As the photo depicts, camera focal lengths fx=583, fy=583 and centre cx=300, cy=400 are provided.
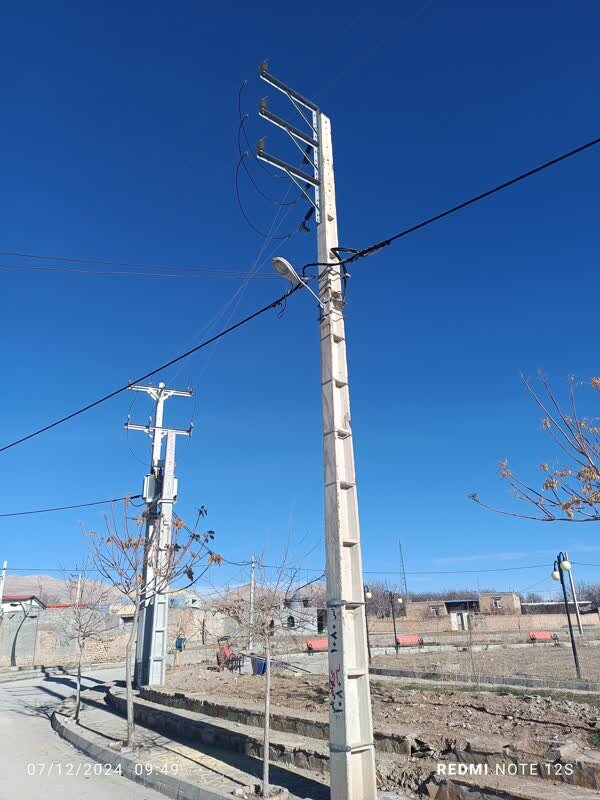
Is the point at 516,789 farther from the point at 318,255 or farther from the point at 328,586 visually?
the point at 318,255

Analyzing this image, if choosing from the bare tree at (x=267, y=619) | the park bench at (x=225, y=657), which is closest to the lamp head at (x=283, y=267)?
the bare tree at (x=267, y=619)

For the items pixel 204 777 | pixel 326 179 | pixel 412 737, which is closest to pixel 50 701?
pixel 204 777

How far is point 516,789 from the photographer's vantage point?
6.08 m

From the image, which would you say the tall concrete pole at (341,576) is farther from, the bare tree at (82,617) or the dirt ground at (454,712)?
the bare tree at (82,617)

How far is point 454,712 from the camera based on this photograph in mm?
9906

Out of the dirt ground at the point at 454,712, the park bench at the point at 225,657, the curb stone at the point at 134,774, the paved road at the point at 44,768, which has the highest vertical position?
the park bench at the point at 225,657

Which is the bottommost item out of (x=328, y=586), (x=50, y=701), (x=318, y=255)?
(x=50, y=701)

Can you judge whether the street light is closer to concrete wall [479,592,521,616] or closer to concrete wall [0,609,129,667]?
concrete wall [0,609,129,667]

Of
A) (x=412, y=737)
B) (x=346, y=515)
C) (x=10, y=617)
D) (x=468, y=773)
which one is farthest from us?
(x=10, y=617)

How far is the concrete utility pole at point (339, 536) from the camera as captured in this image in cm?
649

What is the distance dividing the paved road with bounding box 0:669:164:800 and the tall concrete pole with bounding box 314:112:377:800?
11.5ft

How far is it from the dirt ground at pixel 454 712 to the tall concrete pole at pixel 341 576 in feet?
6.43

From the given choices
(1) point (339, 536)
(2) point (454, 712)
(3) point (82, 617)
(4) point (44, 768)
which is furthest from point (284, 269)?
(3) point (82, 617)

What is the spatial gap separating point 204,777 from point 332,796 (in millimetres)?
2949
